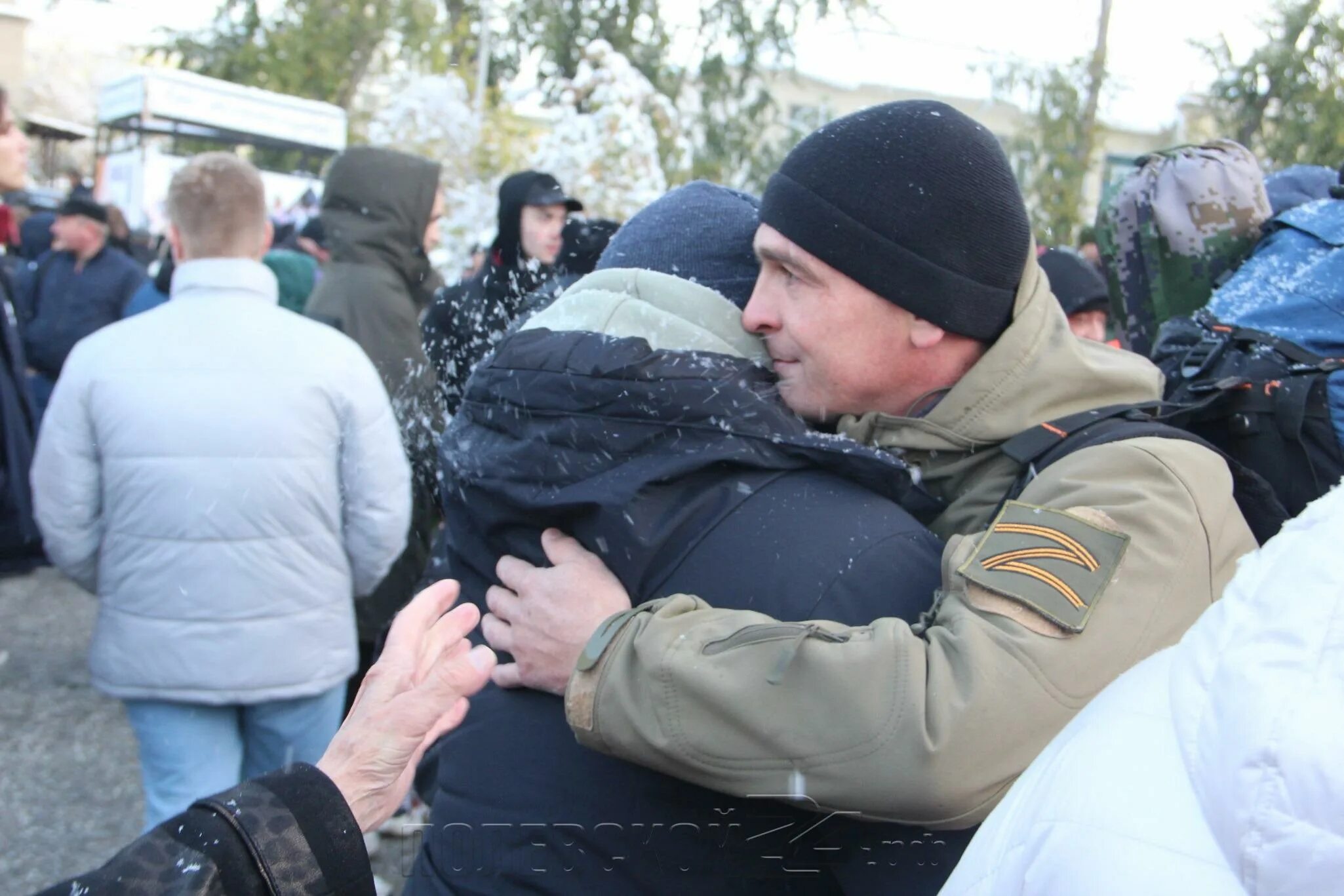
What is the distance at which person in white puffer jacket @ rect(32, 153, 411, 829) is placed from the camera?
9.71 ft

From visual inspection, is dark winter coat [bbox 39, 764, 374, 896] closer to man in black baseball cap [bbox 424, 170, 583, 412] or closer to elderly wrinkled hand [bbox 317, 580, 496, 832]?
elderly wrinkled hand [bbox 317, 580, 496, 832]

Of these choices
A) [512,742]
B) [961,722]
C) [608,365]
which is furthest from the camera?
[512,742]

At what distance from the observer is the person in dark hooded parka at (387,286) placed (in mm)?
3977

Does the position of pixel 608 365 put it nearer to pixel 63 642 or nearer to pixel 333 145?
pixel 63 642

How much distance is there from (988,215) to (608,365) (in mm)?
658

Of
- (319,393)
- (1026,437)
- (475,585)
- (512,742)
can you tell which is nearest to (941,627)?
(1026,437)

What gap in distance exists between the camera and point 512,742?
1.54m

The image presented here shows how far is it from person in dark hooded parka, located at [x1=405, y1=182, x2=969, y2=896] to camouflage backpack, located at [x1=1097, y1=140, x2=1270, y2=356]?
149cm

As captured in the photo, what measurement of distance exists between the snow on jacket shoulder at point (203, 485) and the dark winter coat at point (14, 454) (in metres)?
0.95

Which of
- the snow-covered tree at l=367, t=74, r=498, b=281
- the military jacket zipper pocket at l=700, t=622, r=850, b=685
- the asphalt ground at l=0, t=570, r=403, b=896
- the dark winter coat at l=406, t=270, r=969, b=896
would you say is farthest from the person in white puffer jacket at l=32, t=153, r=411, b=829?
the snow-covered tree at l=367, t=74, r=498, b=281

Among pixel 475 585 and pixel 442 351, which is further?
pixel 442 351

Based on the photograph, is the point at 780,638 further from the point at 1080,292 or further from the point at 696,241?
the point at 1080,292

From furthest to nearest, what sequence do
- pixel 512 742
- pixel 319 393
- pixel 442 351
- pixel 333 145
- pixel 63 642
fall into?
pixel 333 145 → pixel 63 642 → pixel 442 351 → pixel 319 393 → pixel 512 742

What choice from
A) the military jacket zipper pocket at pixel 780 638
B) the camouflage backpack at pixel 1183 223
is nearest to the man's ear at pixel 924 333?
the military jacket zipper pocket at pixel 780 638
